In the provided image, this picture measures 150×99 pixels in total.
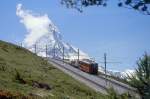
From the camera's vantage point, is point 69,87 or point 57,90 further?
point 69,87

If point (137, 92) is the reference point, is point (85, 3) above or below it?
above

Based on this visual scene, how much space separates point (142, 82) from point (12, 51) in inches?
2008

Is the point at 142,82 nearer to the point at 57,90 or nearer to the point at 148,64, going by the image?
the point at 148,64

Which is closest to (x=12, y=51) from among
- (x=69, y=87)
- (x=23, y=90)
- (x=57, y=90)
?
(x=69, y=87)

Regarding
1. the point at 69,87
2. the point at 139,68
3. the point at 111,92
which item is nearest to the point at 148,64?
the point at 139,68

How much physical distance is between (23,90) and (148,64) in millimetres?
15022

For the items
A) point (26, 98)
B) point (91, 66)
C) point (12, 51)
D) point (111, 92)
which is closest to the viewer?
point (111, 92)

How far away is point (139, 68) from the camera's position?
25.6 m

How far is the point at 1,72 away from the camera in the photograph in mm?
45938

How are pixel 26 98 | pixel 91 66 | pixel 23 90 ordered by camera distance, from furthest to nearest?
pixel 91 66
pixel 23 90
pixel 26 98

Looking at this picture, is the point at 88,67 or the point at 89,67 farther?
the point at 88,67

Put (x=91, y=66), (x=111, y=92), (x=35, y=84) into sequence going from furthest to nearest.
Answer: (x=91, y=66) < (x=35, y=84) < (x=111, y=92)

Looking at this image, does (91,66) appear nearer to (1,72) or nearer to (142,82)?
(1,72)

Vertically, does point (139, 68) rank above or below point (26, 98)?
above
